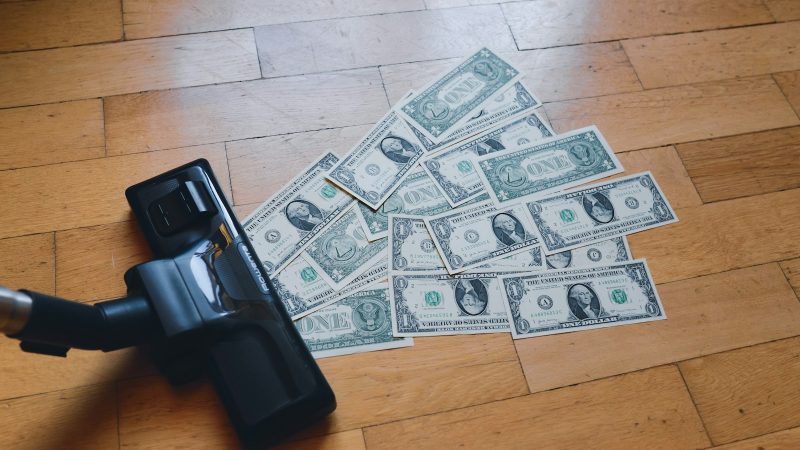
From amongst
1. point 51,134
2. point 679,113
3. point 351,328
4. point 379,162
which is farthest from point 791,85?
point 51,134

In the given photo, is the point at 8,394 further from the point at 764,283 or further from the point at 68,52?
the point at 764,283

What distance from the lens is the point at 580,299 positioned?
142 cm

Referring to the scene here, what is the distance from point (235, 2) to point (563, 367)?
1.12m

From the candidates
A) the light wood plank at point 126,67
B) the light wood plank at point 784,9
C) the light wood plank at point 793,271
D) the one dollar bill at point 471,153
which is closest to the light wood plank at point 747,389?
the light wood plank at point 793,271

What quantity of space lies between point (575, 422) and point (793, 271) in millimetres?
594

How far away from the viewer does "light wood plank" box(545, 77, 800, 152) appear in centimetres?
163

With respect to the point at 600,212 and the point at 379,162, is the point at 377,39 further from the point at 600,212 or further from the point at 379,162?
the point at 600,212

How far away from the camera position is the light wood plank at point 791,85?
1.71 m

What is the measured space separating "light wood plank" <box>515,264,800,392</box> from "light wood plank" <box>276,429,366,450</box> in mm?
335

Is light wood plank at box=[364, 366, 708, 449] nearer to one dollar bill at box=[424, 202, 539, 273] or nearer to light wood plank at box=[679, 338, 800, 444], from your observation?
light wood plank at box=[679, 338, 800, 444]

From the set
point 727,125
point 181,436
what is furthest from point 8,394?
point 727,125

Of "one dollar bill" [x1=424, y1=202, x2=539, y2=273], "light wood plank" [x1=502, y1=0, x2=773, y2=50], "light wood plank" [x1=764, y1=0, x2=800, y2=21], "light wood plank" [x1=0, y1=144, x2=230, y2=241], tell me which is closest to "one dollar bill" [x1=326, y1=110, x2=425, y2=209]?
"one dollar bill" [x1=424, y1=202, x2=539, y2=273]

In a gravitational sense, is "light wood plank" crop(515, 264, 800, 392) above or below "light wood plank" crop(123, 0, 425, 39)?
below

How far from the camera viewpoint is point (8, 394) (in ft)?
Answer: 4.07
